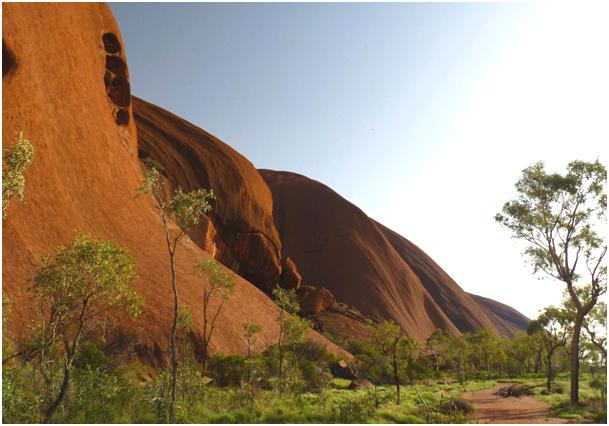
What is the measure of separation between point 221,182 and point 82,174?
1296 inches

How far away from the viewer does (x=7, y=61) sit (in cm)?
2770

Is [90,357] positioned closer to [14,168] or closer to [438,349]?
[14,168]

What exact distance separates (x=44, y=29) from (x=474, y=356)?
74.1 metres

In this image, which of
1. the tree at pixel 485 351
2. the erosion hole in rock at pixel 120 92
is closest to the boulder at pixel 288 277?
the tree at pixel 485 351

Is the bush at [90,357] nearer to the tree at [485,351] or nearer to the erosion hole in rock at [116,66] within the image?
the erosion hole in rock at [116,66]

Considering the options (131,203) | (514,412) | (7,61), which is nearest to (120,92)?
(131,203)

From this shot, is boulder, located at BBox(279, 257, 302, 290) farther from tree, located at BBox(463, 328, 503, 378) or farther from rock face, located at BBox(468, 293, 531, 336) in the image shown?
rock face, located at BBox(468, 293, 531, 336)

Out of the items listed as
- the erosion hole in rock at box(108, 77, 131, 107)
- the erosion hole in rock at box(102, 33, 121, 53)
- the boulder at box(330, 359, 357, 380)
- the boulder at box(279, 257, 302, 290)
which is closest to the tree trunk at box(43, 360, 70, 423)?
the boulder at box(330, 359, 357, 380)

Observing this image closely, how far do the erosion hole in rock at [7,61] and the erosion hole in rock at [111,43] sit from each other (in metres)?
26.8

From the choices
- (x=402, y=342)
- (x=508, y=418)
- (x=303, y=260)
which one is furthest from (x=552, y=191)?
(x=303, y=260)

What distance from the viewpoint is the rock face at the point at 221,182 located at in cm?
6156

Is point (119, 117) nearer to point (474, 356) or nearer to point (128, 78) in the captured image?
point (128, 78)

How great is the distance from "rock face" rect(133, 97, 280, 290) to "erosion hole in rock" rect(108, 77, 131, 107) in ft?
30.0

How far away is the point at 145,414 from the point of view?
14477 mm
